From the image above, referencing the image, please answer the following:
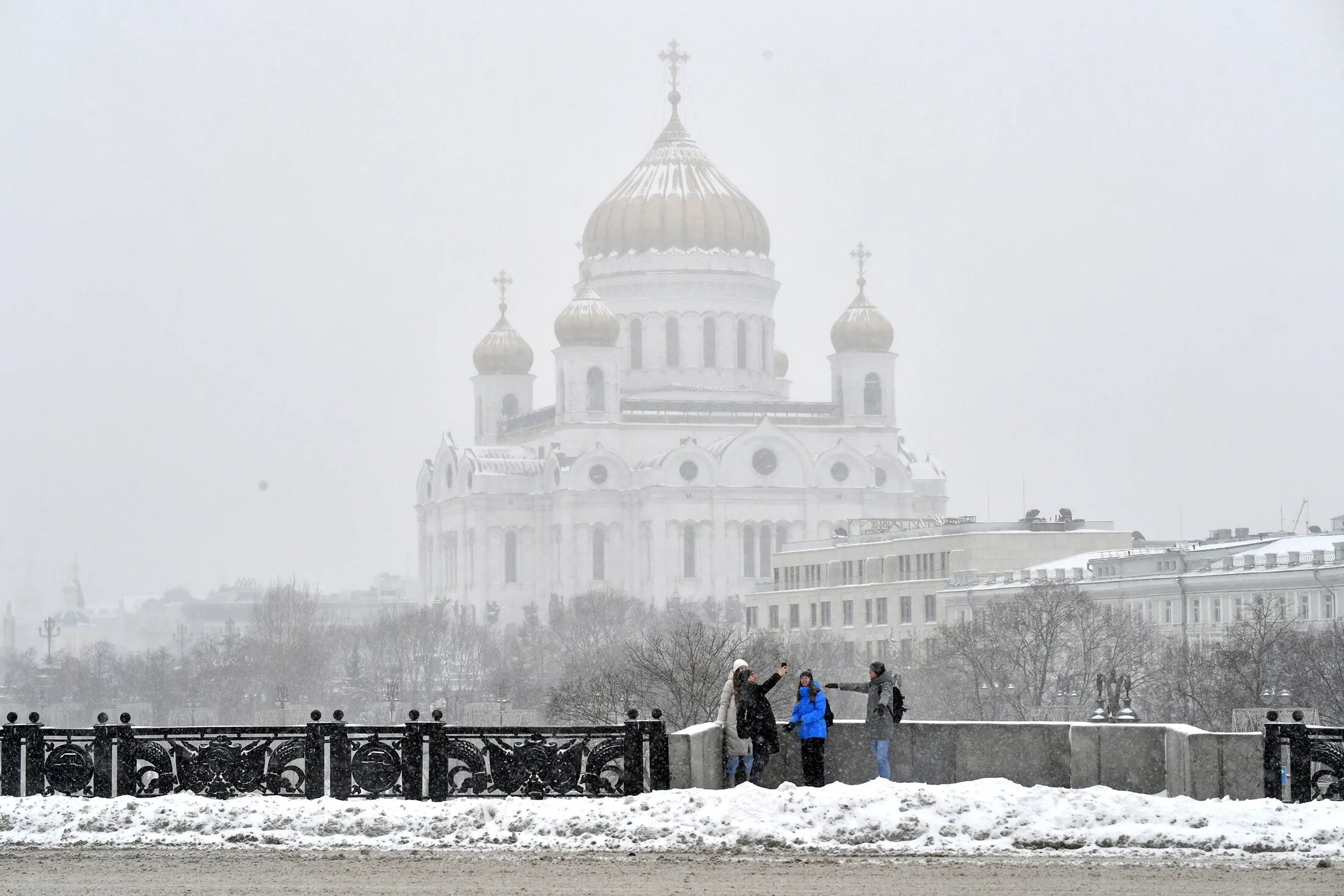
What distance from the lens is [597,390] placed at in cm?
10662

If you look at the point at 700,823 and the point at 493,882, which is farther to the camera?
the point at 700,823

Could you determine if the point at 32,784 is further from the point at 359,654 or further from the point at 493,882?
the point at 359,654

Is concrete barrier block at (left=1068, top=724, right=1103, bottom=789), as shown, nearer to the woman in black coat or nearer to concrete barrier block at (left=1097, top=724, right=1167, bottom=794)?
concrete barrier block at (left=1097, top=724, right=1167, bottom=794)

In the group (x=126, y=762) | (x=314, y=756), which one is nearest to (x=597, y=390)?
(x=126, y=762)

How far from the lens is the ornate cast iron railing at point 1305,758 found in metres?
18.1

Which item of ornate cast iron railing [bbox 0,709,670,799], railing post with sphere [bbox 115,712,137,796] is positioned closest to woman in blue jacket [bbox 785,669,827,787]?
ornate cast iron railing [bbox 0,709,670,799]

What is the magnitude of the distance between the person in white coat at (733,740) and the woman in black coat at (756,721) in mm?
36

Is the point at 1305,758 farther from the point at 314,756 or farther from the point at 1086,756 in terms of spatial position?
the point at 314,756

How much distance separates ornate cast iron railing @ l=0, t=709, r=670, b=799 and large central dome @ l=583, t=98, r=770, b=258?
92.3 metres

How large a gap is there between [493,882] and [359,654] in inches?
3209

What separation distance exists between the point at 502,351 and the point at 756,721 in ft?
315

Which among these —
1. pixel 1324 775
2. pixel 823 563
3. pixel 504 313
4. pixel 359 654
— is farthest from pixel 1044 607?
pixel 504 313

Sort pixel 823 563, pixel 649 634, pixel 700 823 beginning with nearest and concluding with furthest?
pixel 700 823, pixel 649 634, pixel 823 563

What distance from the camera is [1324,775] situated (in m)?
18.3
